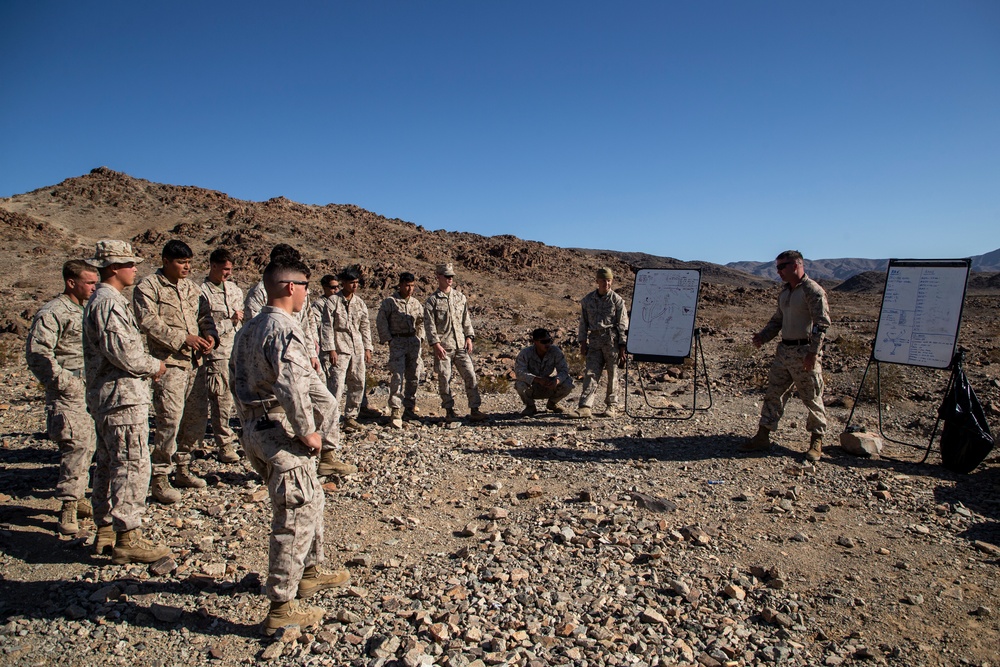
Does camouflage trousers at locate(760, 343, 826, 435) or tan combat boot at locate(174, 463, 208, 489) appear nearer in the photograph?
tan combat boot at locate(174, 463, 208, 489)

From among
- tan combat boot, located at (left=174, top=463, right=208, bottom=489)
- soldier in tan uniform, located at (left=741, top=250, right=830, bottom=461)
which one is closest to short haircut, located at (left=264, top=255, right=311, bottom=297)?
tan combat boot, located at (left=174, top=463, right=208, bottom=489)

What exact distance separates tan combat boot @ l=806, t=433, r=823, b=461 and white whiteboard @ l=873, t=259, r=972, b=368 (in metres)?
1.30

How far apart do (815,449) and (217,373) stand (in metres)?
6.00

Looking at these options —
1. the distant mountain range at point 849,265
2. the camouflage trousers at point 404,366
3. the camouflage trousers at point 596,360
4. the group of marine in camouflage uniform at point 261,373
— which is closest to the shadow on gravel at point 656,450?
the group of marine in camouflage uniform at point 261,373

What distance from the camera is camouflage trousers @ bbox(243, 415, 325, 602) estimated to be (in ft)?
10.4

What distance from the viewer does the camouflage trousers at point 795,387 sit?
623 cm

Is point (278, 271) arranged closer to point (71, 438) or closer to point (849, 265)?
point (71, 438)

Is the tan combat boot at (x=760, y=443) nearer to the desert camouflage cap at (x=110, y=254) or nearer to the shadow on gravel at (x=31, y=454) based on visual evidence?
the desert camouflage cap at (x=110, y=254)

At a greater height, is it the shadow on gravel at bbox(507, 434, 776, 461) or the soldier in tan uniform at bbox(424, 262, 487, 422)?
the soldier in tan uniform at bbox(424, 262, 487, 422)

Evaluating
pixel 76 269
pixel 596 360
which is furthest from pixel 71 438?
pixel 596 360

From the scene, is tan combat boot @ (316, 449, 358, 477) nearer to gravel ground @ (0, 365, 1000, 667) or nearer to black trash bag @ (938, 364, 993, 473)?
gravel ground @ (0, 365, 1000, 667)

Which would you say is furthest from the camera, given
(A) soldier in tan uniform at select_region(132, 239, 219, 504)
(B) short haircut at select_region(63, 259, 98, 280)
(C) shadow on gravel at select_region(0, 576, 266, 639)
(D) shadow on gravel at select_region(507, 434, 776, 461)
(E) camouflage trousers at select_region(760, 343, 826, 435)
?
(D) shadow on gravel at select_region(507, 434, 776, 461)

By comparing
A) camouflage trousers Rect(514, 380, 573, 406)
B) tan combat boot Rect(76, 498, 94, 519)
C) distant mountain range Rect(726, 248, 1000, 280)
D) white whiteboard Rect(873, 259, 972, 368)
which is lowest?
tan combat boot Rect(76, 498, 94, 519)

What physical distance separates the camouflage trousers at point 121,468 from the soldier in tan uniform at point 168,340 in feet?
3.34
